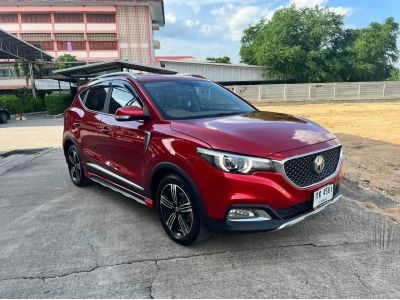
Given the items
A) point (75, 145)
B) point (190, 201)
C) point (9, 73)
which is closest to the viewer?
point (190, 201)

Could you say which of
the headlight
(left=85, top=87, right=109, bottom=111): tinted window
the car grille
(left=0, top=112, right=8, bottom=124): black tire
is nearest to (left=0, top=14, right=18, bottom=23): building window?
(left=0, top=112, right=8, bottom=124): black tire

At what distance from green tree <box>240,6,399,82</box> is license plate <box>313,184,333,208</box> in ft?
132

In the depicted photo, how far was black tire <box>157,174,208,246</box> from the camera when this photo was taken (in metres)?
3.19

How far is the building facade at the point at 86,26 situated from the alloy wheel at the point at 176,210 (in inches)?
2131

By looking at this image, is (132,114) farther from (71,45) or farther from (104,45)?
(71,45)

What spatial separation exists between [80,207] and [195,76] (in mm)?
2561

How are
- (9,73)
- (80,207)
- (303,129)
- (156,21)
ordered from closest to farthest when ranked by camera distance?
(303,129), (80,207), (9,73), (156,21)

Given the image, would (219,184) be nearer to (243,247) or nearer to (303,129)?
(243,247)

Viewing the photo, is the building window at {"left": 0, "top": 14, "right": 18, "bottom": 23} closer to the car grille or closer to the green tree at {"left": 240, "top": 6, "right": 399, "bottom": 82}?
the green tree at {"left": 240, "top": 6, "right": 399, "bottom": 82}

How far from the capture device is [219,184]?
9.47ft

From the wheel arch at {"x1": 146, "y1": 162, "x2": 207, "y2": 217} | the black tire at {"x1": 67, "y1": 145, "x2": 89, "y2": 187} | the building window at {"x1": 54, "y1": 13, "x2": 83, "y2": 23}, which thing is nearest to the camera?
the wheel arch at {"x1": 146, "y1": 162, "x2": 207, "y2": 217}

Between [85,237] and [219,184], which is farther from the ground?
[219,184]

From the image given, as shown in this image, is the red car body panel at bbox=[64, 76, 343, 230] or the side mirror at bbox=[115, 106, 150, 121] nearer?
the red car body panel at bbox=[64, 76, 343, 230]

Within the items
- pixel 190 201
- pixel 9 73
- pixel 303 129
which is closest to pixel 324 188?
pixel 303 129
